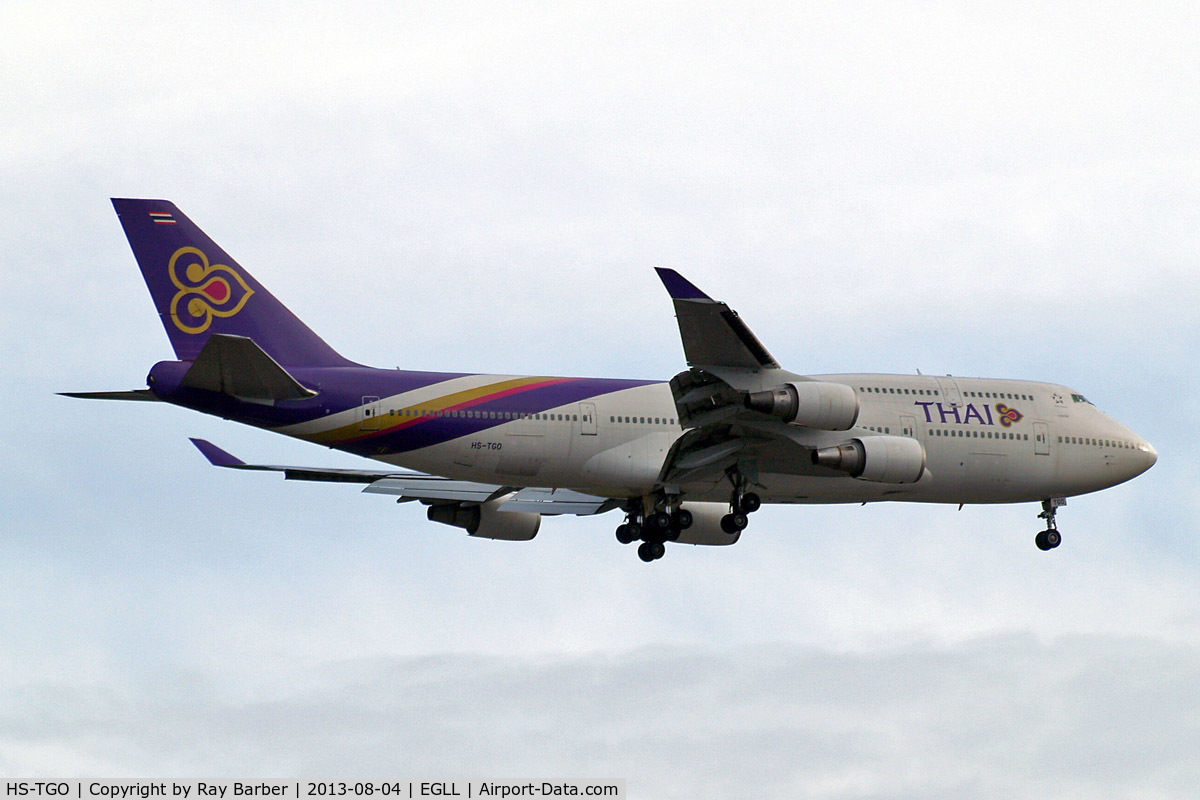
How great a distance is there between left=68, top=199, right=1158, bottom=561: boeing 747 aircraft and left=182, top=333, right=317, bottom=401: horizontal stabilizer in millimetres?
38

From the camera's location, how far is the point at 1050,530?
1506 inches

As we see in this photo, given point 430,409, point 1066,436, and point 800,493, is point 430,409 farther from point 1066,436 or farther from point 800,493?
point 1066,436

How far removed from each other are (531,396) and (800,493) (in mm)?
7095

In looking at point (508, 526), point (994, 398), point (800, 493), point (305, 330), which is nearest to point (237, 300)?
point (305, 330)

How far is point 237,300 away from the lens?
34.1m

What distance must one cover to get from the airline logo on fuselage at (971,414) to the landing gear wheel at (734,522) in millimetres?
5321

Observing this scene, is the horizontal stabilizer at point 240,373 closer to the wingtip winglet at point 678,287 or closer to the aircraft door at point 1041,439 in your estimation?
the wingtip winglet at point 678,287

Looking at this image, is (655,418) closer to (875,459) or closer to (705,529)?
(875,459)

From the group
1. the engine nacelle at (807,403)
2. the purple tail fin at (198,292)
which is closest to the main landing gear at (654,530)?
the engine nacelle at (807,403)

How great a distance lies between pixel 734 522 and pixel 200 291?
13.4m

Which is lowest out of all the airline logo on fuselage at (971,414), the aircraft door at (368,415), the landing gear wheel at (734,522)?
the landing gear wheel at (734,522)

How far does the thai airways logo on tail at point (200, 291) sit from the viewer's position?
111 ft

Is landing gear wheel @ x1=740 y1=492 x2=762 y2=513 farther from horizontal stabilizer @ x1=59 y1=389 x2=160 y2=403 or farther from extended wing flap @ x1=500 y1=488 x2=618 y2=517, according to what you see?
horizontal stabilizer @ x1=59 y1=389 x2=160 y2=403

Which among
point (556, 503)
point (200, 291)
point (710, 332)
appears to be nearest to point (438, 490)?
point (556, 503)
